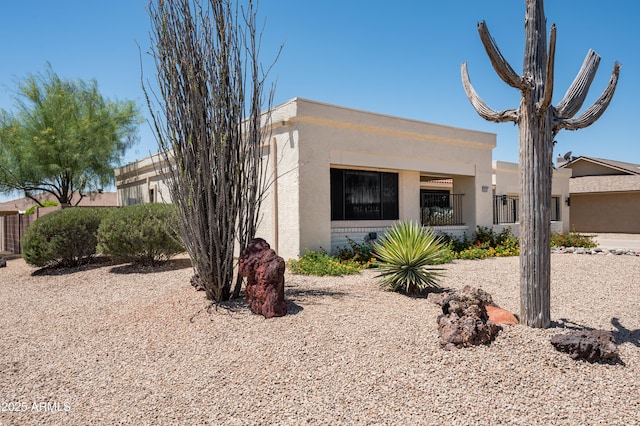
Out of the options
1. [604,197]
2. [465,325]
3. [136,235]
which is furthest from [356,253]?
[604,197]

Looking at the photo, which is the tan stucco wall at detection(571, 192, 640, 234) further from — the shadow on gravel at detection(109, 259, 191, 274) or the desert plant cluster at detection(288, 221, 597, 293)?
the shadow on gravel at detection(109, 259, 191, 274)

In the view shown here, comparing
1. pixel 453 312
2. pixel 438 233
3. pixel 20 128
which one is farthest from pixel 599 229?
pixel 20 128

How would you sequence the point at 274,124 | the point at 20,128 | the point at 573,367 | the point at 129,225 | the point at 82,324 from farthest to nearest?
1. the point at 20,128
2. the point at 274,124
3. the point at 129,225
4. the point at 82,324
5. the point at 573,367

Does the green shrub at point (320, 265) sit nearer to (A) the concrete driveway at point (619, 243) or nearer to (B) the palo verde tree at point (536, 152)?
(B) the palo verde tree at point (536, 152)

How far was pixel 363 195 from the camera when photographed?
12711 mm

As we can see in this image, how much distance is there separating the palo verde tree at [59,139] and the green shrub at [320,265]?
11778 millimetres

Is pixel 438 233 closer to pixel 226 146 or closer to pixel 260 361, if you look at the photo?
pixel 226 146

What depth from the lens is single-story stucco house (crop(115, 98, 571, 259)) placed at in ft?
35.6

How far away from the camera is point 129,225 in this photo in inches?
394

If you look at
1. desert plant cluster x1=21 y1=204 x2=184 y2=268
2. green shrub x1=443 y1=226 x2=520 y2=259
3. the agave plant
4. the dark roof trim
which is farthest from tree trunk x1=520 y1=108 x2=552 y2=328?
the dark roof trim

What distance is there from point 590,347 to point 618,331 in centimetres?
159

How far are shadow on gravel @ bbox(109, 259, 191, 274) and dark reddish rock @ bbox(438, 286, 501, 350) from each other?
6985 mm

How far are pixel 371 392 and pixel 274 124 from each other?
852 centimetres

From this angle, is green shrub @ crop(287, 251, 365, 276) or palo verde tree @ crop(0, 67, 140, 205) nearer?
green shrub @ crop(287, 251, 365, 276)
